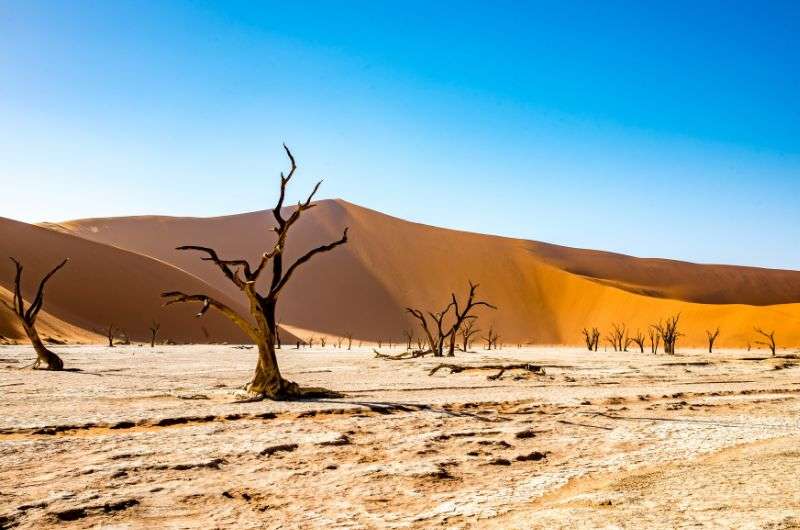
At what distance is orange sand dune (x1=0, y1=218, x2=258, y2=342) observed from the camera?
173 feet

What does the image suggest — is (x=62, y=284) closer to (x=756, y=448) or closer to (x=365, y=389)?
(x=365, y=389)

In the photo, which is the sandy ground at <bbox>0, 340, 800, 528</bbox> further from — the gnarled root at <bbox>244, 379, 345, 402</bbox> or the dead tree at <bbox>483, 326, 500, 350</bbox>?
the dead tree at <bbox>483, 326, 500, 350</bbox>

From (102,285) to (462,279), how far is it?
51.9 metres

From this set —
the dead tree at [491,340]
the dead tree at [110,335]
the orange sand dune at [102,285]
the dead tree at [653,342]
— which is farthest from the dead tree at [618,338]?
the dead tree at [110,335]

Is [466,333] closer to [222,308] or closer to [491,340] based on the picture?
[491,340]

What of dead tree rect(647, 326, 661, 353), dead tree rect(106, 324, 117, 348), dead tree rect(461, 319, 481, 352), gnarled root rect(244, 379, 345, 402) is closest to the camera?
gnarled root rect(244, 379, 345, 402)

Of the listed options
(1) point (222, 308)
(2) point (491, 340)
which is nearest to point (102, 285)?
(2) point (491, 340)

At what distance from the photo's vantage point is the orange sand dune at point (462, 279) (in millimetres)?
77750

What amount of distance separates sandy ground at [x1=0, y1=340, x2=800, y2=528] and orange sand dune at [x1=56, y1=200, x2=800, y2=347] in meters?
65.7

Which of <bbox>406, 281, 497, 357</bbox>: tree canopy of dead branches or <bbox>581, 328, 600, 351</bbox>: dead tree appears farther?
<bbox>581, 328, 600, 351</bbox>: dead tree

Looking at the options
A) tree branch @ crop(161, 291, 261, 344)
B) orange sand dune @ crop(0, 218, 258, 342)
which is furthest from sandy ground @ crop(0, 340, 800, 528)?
orange sand dune @ crop(0, 218, 258, 342)

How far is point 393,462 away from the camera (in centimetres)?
543

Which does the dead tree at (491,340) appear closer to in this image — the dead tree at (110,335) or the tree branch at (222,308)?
the dead tree at (110,335)

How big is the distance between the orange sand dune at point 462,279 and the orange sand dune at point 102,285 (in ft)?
61.3
